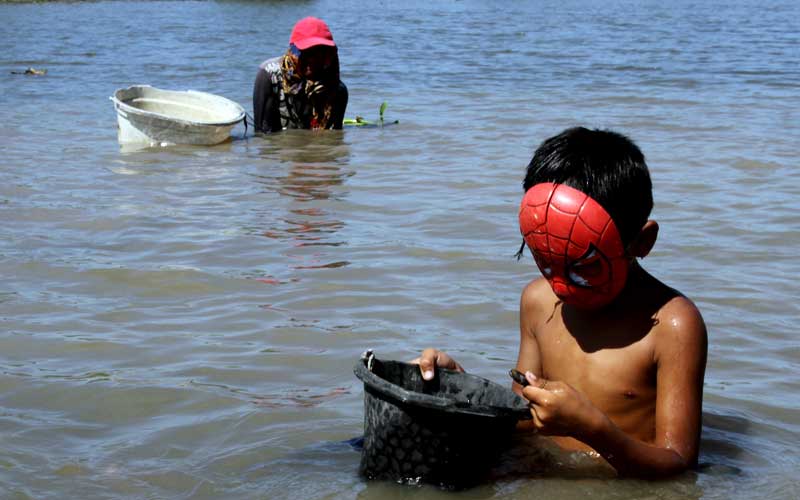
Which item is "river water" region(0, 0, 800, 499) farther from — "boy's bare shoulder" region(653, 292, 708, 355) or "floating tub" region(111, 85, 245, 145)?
"boy's bare shoulder" region(653, 292, 708, 355)

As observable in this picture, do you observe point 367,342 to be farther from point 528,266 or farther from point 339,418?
point 528,266

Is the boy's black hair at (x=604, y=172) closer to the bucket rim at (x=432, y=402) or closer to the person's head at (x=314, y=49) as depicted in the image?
the bucket rim at (x=432, y=402)


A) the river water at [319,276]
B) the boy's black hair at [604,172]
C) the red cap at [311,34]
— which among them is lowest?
the river water at [319,276]

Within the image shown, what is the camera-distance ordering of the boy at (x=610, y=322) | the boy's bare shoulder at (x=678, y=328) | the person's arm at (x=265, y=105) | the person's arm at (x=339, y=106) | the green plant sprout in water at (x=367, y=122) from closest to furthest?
the boy at (x=610, y=322)
the boy's bare shoulder at (x=678, y=328)
the person's arm at (x=265, y=105)
the person's arm at (x=339, y=106)
the green plant sprout in water at (x=367, y=122)

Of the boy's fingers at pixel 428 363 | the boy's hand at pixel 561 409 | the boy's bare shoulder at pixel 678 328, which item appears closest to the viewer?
the boy's hand at pixel 561 409

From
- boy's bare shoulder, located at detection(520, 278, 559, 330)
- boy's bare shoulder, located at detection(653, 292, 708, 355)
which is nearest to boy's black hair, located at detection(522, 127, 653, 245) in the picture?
boy's bare shoulder, located at detection(653, 292, 708, 355)

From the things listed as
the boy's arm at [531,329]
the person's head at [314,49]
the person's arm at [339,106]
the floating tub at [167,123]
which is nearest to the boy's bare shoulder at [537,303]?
the boy's arm at [531,329]

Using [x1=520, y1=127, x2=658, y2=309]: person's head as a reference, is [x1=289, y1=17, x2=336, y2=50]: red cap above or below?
above

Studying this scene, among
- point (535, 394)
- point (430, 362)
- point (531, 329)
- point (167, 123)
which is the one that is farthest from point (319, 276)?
point (167, 123)

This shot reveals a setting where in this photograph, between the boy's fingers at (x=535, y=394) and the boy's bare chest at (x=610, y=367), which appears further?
the boy's bare chest at (x=610, y=367)

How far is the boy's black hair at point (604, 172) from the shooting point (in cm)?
265

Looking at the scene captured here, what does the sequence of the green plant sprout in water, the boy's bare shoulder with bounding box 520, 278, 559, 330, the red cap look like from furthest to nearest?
the green plant sprout in water → the red cap → the boy's bare shoulder with bounding box 520, 278, 559, 330

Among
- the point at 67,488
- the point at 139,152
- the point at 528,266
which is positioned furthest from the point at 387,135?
the point at 67,488

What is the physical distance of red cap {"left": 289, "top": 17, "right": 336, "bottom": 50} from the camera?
8.23 metres
